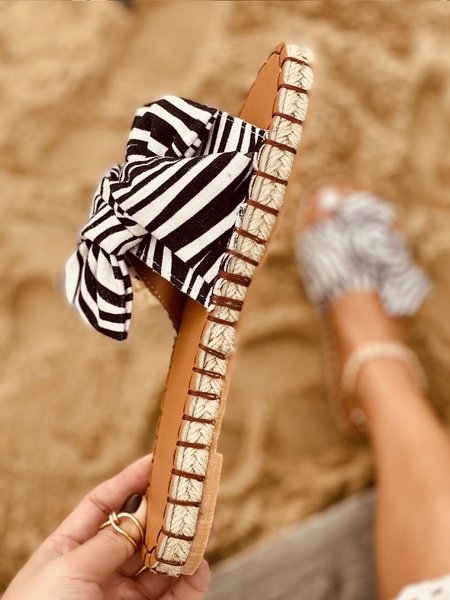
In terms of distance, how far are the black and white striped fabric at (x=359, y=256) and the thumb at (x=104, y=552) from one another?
19.7 inches

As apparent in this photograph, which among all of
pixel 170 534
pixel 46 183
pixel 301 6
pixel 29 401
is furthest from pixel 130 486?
pixel 301 6

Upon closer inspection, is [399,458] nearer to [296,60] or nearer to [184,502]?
[184,502]

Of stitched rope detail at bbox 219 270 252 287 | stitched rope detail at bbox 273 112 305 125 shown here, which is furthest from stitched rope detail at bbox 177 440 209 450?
stitched rope detail at bbox 273 112 305 125

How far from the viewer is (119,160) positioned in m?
0.80

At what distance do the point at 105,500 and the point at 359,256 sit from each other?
21.5 inches

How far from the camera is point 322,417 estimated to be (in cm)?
84

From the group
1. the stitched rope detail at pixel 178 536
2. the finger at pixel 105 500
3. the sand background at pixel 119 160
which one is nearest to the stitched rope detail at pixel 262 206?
the stitched rope detail at pixel 178 536

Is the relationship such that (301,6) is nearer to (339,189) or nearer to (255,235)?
(339,189)

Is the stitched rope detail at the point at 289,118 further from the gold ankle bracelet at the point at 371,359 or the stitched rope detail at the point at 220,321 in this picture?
the gold ankle bracelet at the point at 371,359

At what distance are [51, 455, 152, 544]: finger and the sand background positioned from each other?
228mm

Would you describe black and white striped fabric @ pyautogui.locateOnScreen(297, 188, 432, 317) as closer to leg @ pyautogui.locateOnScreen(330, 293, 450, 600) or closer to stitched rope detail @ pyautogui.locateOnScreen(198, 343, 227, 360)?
leg @ pyautogui.locateOnScreen(330, 293, 450, 600)

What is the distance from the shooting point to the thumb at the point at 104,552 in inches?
16.5

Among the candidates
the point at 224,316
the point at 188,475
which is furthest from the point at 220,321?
the point at 188,475

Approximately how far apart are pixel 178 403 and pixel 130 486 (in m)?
0.20
